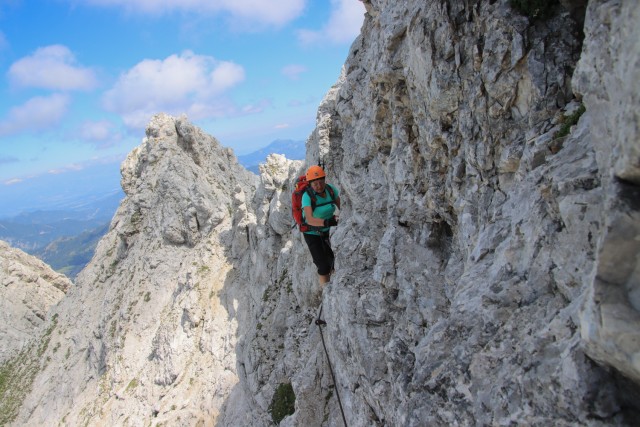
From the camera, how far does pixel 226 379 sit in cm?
2709

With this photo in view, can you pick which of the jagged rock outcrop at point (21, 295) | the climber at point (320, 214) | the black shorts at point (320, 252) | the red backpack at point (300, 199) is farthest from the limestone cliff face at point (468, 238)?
the jagged rock outcrop at point (21, 295)

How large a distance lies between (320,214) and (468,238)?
6590mm

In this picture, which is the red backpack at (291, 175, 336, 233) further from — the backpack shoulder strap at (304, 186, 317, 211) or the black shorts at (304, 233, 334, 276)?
the black shorts at (304, 233, 334, 276)

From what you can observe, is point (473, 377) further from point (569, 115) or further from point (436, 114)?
point (436, 114)

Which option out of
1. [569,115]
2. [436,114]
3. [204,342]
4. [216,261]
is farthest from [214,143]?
[569,115]

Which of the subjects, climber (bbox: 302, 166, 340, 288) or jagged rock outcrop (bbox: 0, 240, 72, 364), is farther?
jagged rock outcrop (bbox: 0, 240, 72, 364)

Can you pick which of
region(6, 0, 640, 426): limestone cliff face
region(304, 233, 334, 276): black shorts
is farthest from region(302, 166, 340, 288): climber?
region(6, 0, 640, 426): limestone cliff face

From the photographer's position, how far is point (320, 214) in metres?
14.5

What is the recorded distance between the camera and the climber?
13.3m

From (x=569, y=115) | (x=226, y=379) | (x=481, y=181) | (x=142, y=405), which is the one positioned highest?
(x=569, y=115)

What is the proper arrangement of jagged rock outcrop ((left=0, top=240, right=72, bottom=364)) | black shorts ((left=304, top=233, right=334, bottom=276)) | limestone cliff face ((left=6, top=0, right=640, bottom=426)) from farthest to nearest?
jagged rock outcrop ((left=0, top=240, right=72, bottom=364)), black shorts ((left=304, top=233, right=334, bottom=276)), limestone cliff face ((left=6, top=0, right=640, bottom=426))

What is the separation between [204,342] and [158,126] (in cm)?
3007

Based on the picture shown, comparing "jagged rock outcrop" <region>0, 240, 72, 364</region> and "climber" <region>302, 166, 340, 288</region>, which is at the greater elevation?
"climber" <region>302, 166, 340, 288</region>

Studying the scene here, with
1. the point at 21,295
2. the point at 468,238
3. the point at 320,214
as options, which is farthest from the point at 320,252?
the point at 21,295
